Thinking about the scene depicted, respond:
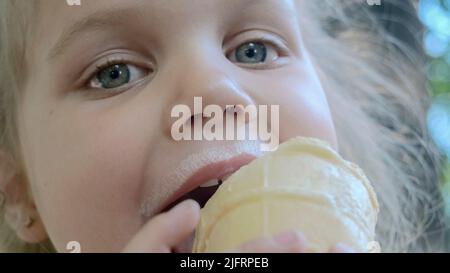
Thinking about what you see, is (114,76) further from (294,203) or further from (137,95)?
(294,203)

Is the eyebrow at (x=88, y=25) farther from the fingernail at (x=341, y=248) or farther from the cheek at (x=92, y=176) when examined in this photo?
the fingernail at (x=341, y=248)

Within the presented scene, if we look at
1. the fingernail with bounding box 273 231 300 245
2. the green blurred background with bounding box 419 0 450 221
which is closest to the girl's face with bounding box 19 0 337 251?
the fingernail with bounding box 273 231 300 245

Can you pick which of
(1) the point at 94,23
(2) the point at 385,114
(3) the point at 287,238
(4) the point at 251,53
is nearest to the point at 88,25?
(1) the point at 94,23

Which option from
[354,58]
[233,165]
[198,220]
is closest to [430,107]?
[354,58]

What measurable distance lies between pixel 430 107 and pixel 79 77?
1.01 m

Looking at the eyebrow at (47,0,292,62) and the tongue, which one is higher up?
the eyebrow at (47,0,292,62)

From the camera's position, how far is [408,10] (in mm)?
1599

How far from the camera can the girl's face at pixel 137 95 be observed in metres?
0.87

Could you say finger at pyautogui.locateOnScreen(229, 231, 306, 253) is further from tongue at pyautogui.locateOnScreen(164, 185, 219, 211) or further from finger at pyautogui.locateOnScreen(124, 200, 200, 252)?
tongue at pyautogui.locateOnScreen(164, 185, 219, 211)

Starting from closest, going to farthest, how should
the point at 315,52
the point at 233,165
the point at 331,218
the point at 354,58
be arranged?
1. the point at 331,218
2. the point at 233,165
3. the point at 315,52
4. the point at 354,58

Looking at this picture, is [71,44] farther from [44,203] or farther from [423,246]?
[423,246]

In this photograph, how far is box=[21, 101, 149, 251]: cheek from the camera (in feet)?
2.90

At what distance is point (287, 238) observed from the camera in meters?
0.65

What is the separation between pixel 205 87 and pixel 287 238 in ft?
0.98
